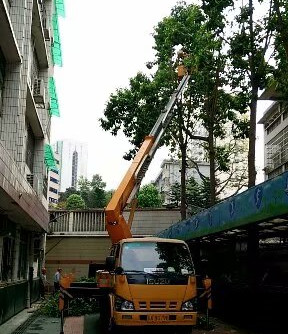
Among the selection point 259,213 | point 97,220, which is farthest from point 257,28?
point 97,220

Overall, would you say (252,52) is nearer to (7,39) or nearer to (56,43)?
(7,39)

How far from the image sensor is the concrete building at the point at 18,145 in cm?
1205

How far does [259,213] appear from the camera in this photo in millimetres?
8938

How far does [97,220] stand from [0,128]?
52.2ft

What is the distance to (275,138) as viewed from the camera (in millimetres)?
33219

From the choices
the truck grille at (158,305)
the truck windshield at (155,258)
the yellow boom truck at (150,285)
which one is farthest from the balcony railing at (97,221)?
the truck grille at (158,305)

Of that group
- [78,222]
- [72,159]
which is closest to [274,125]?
[78,222]

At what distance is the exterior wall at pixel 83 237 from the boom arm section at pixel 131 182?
33.8 feet

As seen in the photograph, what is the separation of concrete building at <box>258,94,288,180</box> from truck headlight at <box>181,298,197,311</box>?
19.4 metres

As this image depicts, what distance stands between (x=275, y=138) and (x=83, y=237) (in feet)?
49.0

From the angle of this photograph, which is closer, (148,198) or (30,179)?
(30,179)

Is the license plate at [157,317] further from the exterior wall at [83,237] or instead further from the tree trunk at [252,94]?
the exterior wall at [83,237]

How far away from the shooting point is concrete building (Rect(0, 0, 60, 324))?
12047 mm

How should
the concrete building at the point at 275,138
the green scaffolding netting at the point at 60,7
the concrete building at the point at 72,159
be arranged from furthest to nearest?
the concrete building at the point at 72,159 → the concrete building at the point at 275,138 → the green scaffolding netting at the point at 60,7
